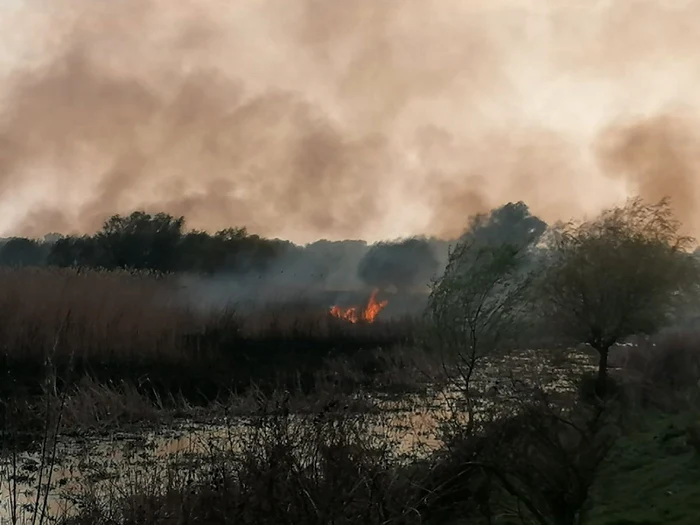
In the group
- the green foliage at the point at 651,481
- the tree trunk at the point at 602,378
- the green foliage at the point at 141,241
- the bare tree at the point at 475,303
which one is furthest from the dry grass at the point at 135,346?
the green foliage at the point at 141,241

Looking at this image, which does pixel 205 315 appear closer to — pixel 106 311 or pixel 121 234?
pixel 106 311

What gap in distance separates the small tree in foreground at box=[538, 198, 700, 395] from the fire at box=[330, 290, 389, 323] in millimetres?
9493

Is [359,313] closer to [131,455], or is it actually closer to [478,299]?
[478,299]

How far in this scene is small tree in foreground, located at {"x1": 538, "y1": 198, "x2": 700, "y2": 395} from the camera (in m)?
20.6

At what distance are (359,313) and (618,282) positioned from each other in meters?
13.5

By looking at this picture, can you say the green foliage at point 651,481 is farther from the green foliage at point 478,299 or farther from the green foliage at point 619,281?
the green foliage at point 619,281

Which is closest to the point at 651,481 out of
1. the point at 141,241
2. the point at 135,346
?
the point at 135,346

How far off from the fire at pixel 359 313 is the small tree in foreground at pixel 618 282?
9493 mm

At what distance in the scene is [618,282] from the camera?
20.7 metres

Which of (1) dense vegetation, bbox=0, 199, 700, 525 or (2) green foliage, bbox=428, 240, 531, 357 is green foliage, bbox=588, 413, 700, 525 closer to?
(1) dense vegetation, bbox=0, 199, 700, 525

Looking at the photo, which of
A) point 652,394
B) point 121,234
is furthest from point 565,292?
point 121,234

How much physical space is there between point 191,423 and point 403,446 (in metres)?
4.14

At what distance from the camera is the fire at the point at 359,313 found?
94.5ft

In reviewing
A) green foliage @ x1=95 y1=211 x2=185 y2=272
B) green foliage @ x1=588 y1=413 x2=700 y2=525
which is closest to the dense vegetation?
green foliage @ x1=588 y1=413 x2=700 y2=525
